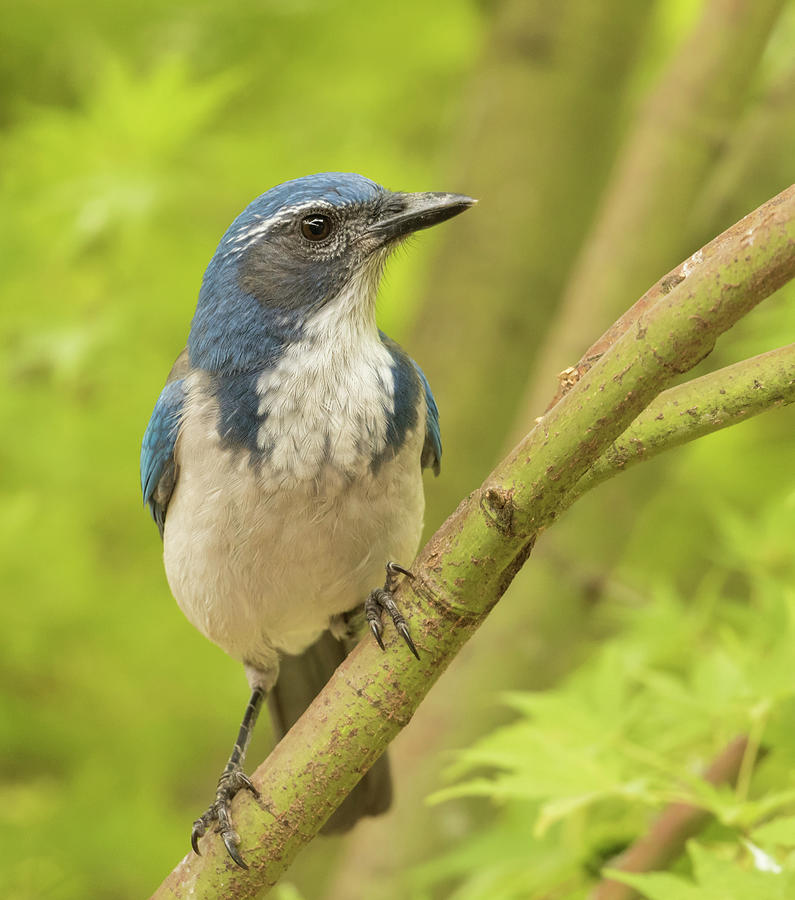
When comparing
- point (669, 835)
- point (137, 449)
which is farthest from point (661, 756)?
point (137, 449)

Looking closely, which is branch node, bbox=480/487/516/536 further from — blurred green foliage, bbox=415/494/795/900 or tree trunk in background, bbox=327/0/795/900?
tree trunk in background, bbox=327/0/795/900

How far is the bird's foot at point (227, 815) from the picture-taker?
2.53m

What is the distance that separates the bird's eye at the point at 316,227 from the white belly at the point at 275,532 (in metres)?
0.65

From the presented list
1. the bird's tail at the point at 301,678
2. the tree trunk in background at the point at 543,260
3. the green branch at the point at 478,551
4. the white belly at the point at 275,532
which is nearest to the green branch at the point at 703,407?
the green branch at the point at 478,551

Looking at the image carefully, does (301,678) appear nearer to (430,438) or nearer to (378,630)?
(430,438)

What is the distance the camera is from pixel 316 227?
354 cm

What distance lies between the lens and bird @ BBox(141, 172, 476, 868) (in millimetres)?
3150

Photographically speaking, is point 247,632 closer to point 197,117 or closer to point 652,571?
point 197,117

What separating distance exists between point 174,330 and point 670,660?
2.59 m

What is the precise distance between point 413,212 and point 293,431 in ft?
2.60

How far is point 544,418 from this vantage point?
2.07 metres

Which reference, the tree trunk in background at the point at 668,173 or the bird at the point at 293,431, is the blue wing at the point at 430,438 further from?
the tree trunk in background at the point at 668,173

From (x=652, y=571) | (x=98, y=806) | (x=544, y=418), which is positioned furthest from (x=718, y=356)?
(x=98, y=806)

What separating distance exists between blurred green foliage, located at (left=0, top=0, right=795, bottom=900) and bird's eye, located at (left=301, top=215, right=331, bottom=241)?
477 millimetres
